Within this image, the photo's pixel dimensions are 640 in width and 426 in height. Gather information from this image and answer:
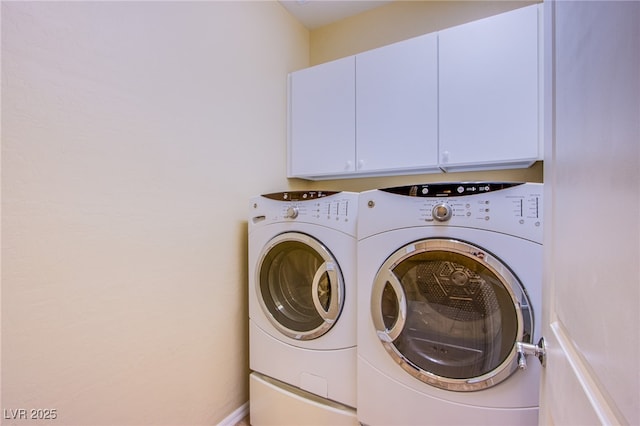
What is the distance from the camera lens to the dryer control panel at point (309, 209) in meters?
1.36

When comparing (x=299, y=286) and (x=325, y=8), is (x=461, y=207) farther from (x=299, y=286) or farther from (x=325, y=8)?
(x=325, y=8)

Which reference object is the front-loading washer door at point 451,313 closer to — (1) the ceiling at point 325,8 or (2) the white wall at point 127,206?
(2) the white wall at point 127,206

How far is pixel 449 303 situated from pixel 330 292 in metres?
0.51

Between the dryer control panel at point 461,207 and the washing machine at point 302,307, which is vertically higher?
the dryer control panel at point 461,207

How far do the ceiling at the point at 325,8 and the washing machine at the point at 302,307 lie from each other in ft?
4.77

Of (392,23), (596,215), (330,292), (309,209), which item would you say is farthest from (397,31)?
(596,215)

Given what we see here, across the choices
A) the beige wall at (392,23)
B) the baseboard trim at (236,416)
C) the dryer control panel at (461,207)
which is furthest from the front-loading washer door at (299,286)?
the beige wall at (392,23)

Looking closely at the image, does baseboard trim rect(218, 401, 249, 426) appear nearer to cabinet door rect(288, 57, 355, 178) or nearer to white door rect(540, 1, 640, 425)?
cabinet door rect(288, 57, 355, 178)

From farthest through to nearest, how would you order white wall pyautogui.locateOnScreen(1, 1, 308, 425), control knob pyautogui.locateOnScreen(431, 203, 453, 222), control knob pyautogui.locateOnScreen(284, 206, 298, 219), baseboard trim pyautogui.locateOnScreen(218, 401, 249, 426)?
baseboard trim pyautogui.locateOnScreen(218, 401, 249, 426) → control knob pyautogui.locateOnScreen(284, 206, 298, 219) → control knob pyautogui.locateOnScreen(431, 203, 453, 222) → white wall pyautogui.locateOnScreen(1, 1, 308, 425)

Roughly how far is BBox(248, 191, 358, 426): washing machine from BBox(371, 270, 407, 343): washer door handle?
134 millimetres

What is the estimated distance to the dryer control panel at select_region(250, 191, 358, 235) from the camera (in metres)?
1.36

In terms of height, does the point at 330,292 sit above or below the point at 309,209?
below

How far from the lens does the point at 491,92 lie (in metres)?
1.48

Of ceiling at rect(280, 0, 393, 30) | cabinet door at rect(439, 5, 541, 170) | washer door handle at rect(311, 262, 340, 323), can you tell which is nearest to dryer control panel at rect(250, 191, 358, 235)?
washer door handle at rect(311, 262, 340, 323)
